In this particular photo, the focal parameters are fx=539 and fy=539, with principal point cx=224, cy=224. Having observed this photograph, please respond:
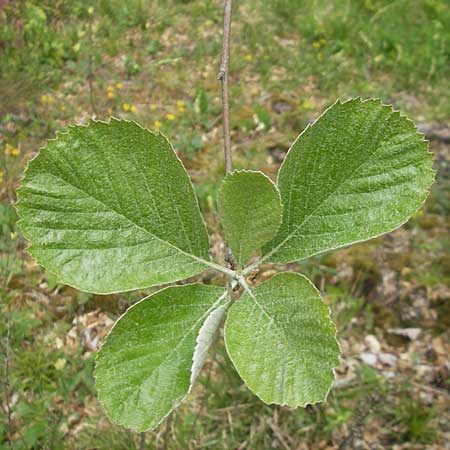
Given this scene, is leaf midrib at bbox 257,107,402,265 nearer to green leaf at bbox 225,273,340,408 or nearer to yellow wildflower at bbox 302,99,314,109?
green leaf at bbox 225,273,340,408

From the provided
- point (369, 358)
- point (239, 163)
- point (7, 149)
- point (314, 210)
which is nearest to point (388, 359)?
point (369, 358)

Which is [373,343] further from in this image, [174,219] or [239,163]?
[174,219]

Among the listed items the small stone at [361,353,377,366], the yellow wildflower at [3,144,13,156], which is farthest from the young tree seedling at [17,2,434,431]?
the yellow wildflower at [3,144,13,156]

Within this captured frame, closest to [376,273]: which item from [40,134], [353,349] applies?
[353,349]

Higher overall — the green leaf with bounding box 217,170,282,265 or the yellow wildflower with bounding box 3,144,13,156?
the green leaf with bounding box 217,170,282,265

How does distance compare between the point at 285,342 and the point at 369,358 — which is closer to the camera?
the point at 285,342

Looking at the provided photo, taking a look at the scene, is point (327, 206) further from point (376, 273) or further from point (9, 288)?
point (9, 288)
